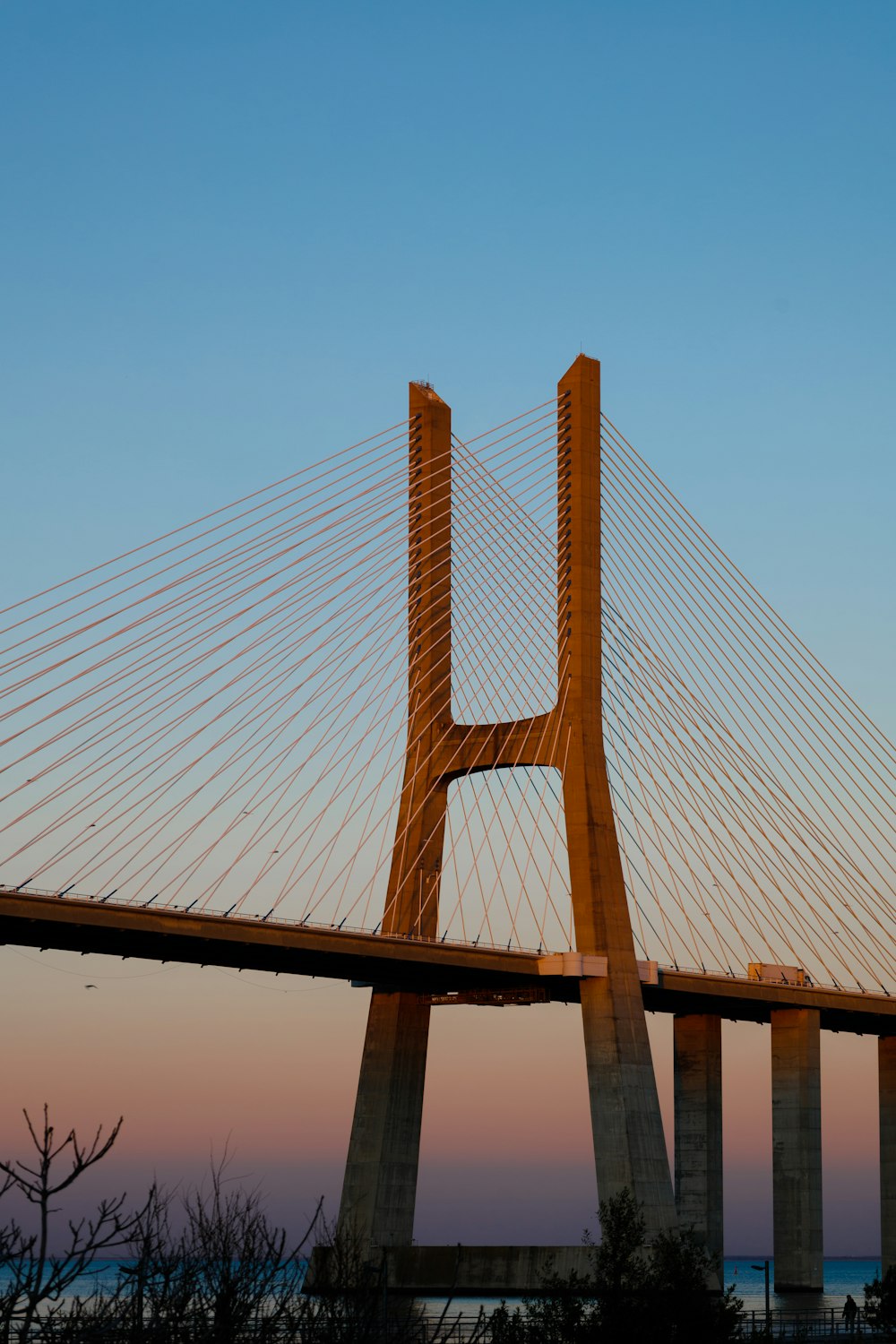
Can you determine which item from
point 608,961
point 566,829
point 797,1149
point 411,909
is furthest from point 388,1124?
point 797,1149

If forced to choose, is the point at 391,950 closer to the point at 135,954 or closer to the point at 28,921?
the point at 135,954

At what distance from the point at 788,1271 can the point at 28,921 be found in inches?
1342

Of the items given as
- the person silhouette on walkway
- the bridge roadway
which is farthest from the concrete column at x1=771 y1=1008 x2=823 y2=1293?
the person silhouette on walkway

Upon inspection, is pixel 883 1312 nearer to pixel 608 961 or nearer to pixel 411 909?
pixel 608 961

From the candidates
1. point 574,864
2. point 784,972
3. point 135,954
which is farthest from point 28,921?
point 784,972

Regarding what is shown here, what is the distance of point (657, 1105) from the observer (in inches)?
2010

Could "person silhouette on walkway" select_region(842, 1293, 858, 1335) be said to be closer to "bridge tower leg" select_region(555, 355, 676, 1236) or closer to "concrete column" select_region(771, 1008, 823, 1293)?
"bridge tower leg" select_region(555, 355, 676, 1236)

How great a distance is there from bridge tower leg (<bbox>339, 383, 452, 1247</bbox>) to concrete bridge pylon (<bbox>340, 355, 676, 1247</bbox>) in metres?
0.04

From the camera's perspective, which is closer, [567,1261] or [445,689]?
[567,1261]

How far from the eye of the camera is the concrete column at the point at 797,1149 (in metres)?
63.2

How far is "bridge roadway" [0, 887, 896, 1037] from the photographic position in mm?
44094

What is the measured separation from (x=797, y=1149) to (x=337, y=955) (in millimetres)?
23643

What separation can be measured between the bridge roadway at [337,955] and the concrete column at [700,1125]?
6320 mm

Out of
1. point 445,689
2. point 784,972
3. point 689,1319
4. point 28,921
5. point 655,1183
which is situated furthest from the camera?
point 784,972
